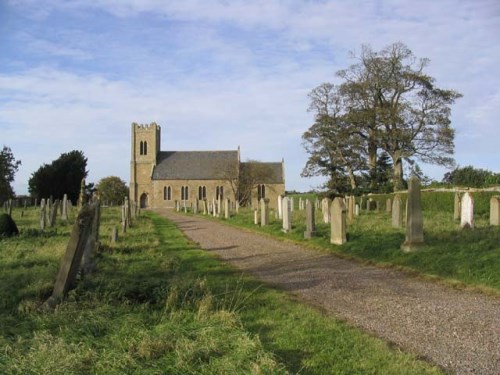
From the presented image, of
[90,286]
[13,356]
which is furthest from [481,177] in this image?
[13,356]

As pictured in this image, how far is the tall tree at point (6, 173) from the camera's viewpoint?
5922 centimetres

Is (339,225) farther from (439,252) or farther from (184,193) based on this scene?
(184,193)

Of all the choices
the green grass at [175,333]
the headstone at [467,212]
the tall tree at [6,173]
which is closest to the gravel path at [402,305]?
the green grass at [175,333]

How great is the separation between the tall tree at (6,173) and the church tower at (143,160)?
22.1 meters

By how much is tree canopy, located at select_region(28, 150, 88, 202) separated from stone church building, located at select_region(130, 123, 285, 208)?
1635cm

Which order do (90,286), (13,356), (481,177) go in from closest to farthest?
(13,356) < (90,286) < (481,177)

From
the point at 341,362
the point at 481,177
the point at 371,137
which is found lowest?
the point at 341,362

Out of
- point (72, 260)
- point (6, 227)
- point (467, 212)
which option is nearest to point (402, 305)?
point (72, 260)

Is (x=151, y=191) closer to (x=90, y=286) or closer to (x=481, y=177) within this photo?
(x=481, y=177)

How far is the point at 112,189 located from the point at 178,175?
425 inches

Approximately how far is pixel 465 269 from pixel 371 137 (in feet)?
130

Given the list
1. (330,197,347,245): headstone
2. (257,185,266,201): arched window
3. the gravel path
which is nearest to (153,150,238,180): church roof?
(257,185,266,201): arched window

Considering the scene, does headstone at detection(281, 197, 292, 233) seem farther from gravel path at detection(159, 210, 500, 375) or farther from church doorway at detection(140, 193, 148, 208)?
church doorway at detection(140, 193, 148, 208)

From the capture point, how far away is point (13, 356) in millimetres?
4852
